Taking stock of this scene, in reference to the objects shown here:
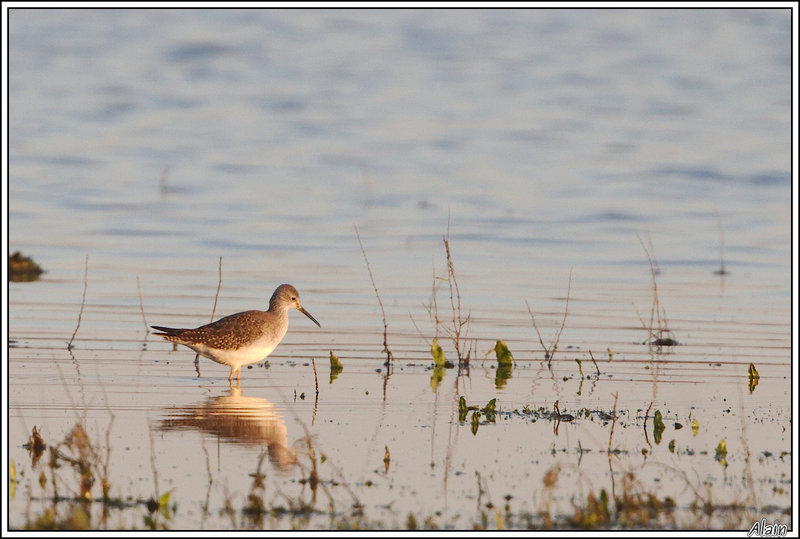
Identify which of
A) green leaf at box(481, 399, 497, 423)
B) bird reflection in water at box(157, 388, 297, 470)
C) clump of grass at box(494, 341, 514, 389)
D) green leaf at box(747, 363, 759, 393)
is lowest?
bird reflection in water at box(157, 388, 297, 470)

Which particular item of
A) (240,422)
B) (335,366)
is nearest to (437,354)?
(335,366)

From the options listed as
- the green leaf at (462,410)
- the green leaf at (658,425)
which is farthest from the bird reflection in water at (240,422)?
the green leaf at (658,425)

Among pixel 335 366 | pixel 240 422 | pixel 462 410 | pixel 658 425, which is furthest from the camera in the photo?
pixel 335 366

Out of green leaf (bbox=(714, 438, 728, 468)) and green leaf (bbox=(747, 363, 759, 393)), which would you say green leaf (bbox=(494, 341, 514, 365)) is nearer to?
green leaf (bbox=(747, 363, 759, 393))

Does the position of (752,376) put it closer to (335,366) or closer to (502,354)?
(502,354)

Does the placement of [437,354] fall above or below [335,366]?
above

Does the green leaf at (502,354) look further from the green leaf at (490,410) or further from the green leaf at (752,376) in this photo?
the green leaf at (752,376)

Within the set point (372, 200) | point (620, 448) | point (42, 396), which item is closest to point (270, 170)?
point (372, 200)

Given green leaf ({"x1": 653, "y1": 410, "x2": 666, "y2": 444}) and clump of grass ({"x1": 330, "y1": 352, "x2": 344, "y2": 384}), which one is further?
clump of grass ({"x1": 330, "y1": 352, "x2": 344, "y2": 384})

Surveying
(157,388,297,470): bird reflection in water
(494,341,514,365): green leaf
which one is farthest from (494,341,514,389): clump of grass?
(157,388,297,470): bird reflection in water

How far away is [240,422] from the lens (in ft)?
35.5

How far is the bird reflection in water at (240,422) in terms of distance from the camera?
9.85 meters

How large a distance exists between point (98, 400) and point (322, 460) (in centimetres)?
311

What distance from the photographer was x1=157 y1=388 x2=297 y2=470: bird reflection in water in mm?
9852
